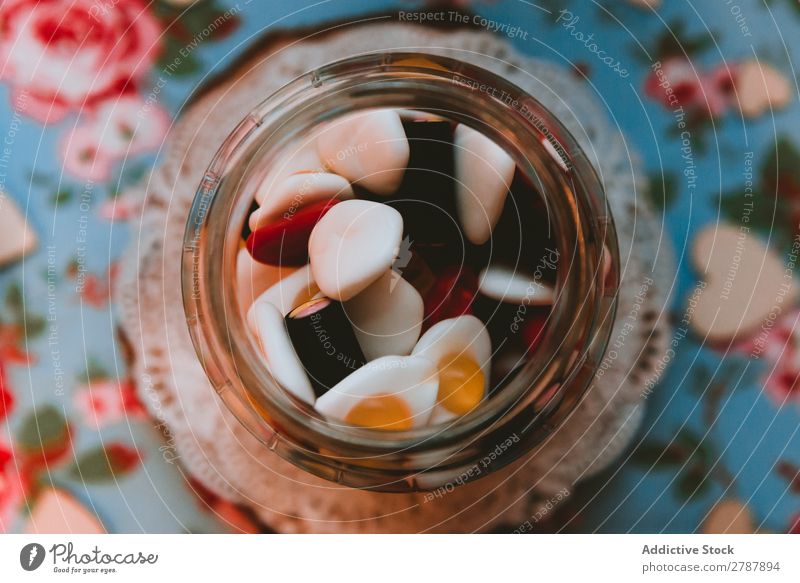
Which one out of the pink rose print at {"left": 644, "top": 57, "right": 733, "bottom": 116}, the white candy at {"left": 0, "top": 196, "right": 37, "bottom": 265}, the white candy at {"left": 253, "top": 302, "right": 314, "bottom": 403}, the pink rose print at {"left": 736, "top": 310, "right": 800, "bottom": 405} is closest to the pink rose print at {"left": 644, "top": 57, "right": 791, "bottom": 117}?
the pink rose print at {"left": 644, "top": 57, "right": 733, "bottom": 116}

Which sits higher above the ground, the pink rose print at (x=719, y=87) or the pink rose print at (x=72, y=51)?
the pink rose print at (x=72, y=51)

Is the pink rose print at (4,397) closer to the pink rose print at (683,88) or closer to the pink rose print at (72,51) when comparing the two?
the pink rose print at (72,51)

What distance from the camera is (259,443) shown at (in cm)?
33

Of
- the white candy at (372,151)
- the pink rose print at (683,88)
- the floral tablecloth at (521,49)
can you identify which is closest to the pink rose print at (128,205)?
the floral tablecloth at (521,49)

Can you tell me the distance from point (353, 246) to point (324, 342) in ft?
Result: 0.14

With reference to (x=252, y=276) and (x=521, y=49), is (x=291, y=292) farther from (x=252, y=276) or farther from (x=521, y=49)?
(x=521, y=49)

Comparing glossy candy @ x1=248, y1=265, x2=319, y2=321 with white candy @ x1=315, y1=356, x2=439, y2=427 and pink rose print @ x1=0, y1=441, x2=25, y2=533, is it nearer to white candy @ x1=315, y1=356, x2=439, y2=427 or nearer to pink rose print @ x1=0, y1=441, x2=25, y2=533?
white candy @ x1=315, y1=356, x2=439, y2=427

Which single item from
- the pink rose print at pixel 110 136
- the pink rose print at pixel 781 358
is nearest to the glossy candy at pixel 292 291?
the pink rose print at pixel 110 136

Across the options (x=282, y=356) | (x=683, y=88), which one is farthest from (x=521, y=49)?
(x=282, y=356)

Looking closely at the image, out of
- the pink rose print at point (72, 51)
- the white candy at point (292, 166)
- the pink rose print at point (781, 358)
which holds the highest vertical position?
the pink rose print at point (72, 51)

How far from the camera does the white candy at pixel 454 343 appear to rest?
0.29 meters

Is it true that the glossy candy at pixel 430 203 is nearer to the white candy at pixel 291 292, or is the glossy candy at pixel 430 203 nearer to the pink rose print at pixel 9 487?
the white candy at pixel 291 292
